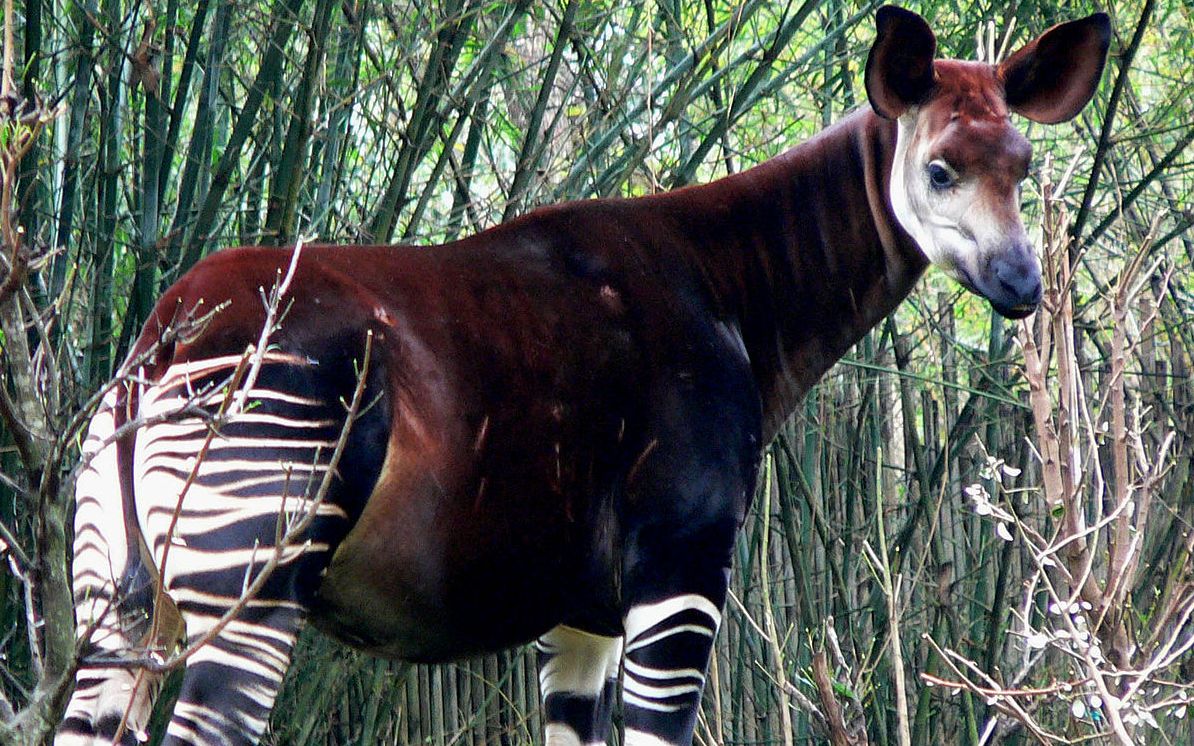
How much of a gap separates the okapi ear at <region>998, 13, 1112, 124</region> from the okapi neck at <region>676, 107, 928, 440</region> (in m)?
0.27

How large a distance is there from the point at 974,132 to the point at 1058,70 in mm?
327

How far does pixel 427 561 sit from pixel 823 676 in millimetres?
777

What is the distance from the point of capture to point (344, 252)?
242 centimetres

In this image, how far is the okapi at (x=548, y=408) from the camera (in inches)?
84.2

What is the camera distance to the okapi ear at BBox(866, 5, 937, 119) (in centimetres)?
272

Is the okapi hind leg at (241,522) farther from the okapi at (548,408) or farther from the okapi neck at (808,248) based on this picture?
the okapi neck at (808,248)

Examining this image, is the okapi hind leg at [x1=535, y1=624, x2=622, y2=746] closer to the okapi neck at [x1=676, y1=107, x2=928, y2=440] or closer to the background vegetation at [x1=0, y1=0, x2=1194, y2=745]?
the background vegetation at [x1=0, y1=0, x2=1194, y2=745]

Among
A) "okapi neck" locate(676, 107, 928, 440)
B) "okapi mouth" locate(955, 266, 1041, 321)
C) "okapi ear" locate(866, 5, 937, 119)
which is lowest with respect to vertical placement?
"okapi mouth" locate(955, 266, 1041, 321)

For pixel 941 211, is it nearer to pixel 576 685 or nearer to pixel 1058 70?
pixel 1058 70

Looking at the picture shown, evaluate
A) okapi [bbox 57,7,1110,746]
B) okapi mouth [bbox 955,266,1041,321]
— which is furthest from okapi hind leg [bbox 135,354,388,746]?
okapi mouth [bbox 955,266,1041,321]

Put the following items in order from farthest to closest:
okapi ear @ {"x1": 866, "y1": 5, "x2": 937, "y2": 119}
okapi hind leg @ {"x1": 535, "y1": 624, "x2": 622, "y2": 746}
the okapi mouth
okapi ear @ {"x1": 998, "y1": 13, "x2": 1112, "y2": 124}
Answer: okapi hind leg @ {"x1": 535, "y1": 624, "x2": 622, "y2": 746}, okapi ear @ {"x1": 998, "y1": 13, "x2": 1112, "y2": 124}, okapi ear @ {"x1": 866, "y1": 5, "x2": 937, "y2": 119}, the okapi mouth

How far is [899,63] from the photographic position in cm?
280

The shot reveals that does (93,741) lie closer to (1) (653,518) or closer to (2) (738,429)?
(1) (653,518)

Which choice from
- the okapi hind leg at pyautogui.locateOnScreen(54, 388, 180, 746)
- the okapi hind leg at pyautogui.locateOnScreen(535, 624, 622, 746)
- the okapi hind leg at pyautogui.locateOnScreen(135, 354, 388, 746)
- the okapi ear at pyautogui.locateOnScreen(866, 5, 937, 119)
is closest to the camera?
the okapi hind leg at pyautogui.locateOnScreen(135, 354, 388, 746)
